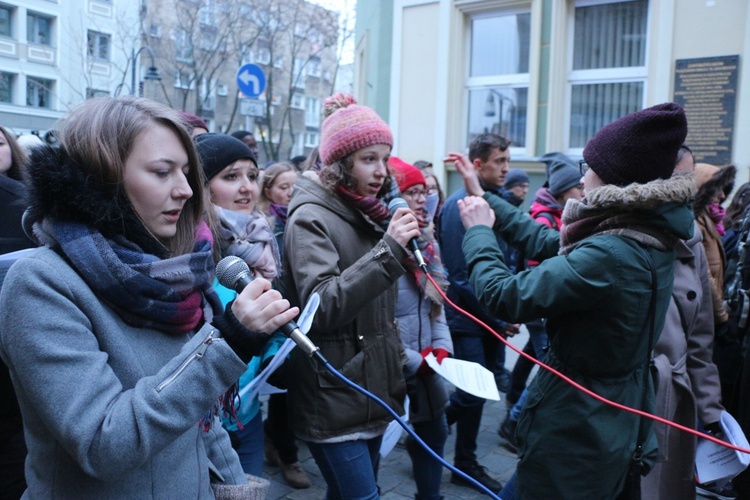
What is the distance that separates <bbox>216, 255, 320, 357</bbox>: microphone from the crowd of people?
0.04 metres

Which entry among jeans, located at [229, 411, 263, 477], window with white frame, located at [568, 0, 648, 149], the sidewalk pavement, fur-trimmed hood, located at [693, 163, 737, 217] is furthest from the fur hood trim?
window with white frame, located at [568, 0, 648, 149]

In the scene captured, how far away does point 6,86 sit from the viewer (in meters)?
30.6

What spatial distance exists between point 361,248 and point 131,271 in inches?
53.7

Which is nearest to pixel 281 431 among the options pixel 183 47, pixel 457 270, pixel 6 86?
pixel 457 270

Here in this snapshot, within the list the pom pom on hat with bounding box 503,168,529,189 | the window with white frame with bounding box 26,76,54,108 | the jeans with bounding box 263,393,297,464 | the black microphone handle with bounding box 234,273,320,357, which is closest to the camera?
the black microphone handle with bounding box 234,273,320,357

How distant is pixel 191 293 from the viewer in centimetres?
162

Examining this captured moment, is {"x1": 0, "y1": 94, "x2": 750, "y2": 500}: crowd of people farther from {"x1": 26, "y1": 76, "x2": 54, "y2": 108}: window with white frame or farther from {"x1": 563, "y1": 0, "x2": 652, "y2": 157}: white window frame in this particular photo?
{"x1": 26, "y1": 76, "x2": 54, "y2": 108}: window with white frame

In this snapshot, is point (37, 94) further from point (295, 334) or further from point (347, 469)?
point (295, 334)

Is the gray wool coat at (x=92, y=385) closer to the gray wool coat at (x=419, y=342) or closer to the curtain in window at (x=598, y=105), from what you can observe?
the gray wool coat at (x=419, y=342)

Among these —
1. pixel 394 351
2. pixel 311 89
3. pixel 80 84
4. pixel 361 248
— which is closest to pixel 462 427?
pixel 394 351

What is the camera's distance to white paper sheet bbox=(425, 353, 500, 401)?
2807 millimetres

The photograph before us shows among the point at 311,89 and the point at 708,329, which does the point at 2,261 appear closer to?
the point at 708,329

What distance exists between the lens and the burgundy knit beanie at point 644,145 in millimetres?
2189

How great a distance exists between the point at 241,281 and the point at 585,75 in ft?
30.9
